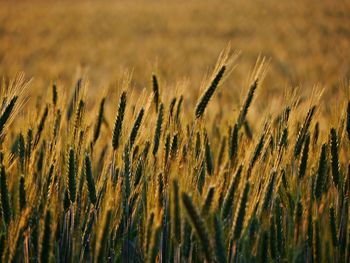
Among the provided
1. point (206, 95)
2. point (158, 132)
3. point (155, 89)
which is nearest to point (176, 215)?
point (158, 132)

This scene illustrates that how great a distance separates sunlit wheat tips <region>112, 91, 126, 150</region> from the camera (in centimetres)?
142

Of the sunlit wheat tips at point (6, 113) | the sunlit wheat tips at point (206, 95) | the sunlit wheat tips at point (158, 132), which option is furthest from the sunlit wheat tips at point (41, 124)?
the sunlit wheat tips at point (206, 95)

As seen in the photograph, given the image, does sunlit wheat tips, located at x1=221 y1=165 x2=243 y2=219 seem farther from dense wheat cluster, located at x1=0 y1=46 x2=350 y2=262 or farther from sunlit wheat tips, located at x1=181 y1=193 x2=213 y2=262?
sunlit wheat tips, located at x1=181 y1=193 x2=213 y2=262

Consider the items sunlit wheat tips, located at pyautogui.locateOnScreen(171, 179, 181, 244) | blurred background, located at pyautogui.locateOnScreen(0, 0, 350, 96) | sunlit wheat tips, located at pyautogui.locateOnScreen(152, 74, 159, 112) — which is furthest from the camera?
blurred background, located at pyautogui.locateOnScreen(0, 0, 350, 96)

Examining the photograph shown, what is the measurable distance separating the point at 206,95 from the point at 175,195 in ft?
1.60

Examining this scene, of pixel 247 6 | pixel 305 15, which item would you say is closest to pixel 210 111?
pixel 305 15

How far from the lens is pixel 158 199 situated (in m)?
1.27

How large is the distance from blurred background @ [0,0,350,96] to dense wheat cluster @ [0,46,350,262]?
11.0 feet

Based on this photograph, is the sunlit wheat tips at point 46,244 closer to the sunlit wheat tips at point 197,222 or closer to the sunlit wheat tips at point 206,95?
the sunlit wheat tips at point 197,222

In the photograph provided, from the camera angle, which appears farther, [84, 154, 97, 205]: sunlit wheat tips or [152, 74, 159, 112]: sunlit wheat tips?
[152, 74, 159, 112]: sunlit wheat tips

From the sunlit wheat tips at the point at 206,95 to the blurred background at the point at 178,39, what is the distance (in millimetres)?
3296

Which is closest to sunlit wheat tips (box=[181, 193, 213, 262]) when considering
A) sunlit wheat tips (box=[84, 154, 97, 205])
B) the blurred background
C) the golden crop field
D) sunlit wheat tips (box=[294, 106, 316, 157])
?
the golden crop field

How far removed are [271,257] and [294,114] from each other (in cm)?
55

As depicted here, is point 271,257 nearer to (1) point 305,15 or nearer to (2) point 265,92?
(2) point 265,92
